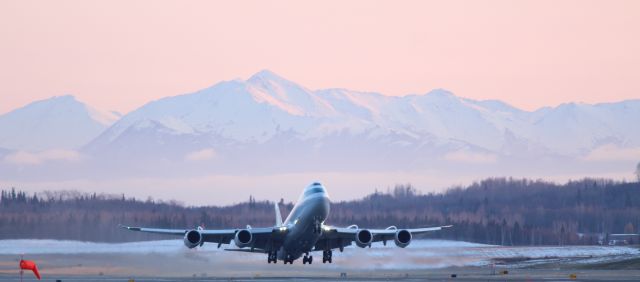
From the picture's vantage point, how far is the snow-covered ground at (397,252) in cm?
10631

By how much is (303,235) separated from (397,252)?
19.3 m

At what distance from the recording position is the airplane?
89938mm

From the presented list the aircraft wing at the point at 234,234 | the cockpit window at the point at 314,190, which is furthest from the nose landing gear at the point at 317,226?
the aircraft wing at the point at 234,234

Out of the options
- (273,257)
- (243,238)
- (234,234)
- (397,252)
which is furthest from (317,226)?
(397,252)

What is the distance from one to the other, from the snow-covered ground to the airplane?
16.0 feet

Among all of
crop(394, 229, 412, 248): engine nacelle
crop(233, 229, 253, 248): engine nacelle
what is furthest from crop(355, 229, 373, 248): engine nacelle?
crop(233, 229, 253, 248): engine nacelle

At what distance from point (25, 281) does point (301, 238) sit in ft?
60.3

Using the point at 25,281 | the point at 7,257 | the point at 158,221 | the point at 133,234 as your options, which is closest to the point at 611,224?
the point at 158,221

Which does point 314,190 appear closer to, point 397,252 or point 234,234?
point 234,234

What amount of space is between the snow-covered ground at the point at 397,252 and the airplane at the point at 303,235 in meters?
4.89

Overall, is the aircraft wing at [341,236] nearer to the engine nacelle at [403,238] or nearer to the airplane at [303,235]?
the airplane at [303,235]

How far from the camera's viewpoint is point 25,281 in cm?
8700

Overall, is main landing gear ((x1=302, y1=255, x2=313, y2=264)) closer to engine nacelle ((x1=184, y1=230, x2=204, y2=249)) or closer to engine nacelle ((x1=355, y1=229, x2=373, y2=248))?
engine nacelle ((x1=355, y1=229, x2=373, y2=248))

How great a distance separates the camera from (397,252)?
358 feet
